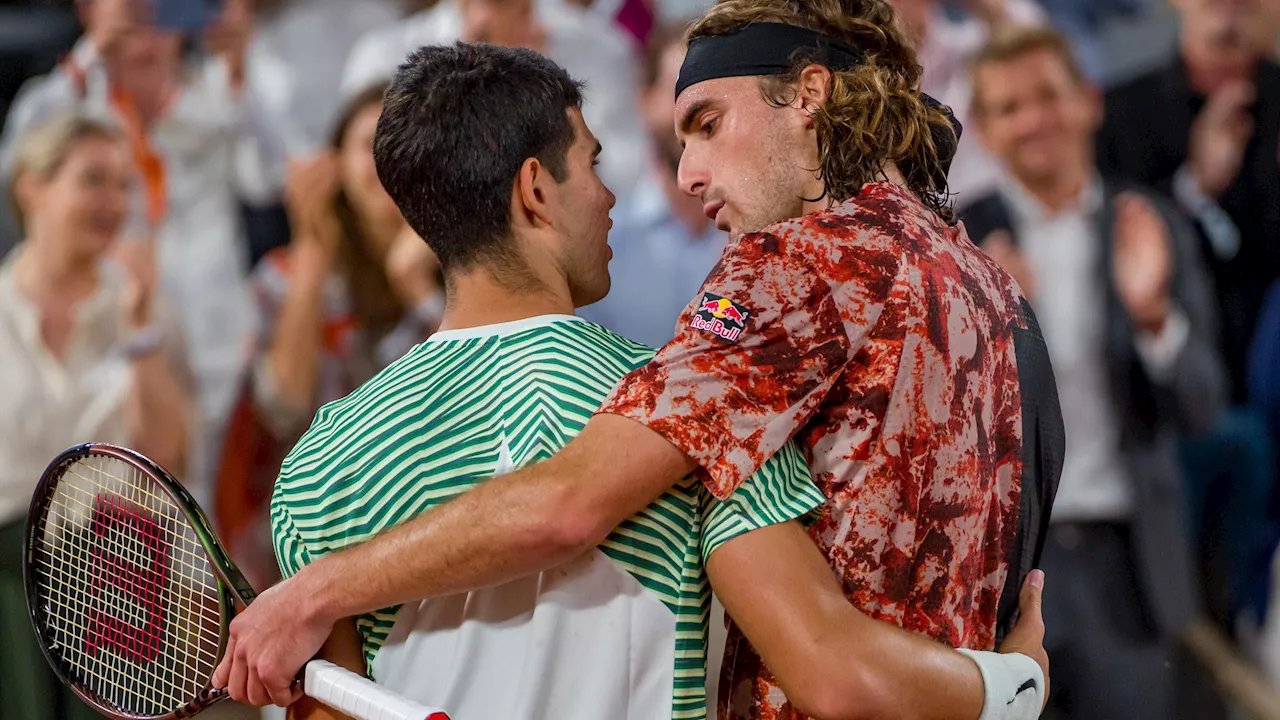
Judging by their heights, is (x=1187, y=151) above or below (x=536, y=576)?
below

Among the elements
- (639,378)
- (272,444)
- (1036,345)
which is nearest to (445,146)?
(639,378)

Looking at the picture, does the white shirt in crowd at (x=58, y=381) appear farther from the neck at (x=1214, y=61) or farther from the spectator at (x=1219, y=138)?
the neck at (x=1214, y=61)

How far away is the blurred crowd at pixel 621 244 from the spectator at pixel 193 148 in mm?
13

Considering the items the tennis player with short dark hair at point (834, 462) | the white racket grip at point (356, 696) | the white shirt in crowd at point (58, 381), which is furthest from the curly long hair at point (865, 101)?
the white shirt in crowd at point (58, 381)

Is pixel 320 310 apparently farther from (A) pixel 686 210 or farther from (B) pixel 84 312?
(A) pixel 686 210

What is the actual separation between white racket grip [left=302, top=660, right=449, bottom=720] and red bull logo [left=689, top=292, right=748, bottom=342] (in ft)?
1.74

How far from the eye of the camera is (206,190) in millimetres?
5734

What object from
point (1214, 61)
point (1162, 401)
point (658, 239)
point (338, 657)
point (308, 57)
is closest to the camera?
point (338, 657)

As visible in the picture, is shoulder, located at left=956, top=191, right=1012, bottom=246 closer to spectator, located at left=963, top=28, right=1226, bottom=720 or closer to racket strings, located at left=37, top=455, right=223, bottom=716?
spectator, located at left=963, top=28, right=1226, bottom=720

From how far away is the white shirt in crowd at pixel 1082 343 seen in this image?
488cm

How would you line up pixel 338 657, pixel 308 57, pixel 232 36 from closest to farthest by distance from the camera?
1. pixel 338 657
2. pixel 308 57
3. pixel 232 36

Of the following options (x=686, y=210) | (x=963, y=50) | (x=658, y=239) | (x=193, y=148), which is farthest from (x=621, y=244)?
(x=193, y=148)

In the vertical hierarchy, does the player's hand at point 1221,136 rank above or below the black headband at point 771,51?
below

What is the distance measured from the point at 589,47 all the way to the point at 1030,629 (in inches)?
156
